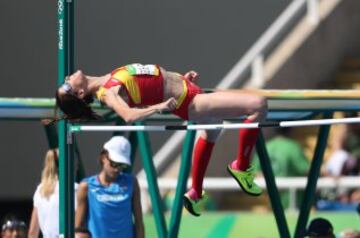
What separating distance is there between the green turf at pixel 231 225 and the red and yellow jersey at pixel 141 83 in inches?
170

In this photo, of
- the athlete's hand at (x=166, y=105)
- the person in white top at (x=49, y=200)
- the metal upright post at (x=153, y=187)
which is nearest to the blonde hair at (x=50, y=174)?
the person in white top at (x=49, y=200)

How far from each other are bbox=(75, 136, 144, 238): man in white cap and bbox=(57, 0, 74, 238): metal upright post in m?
1.02

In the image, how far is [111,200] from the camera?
42.6 feet

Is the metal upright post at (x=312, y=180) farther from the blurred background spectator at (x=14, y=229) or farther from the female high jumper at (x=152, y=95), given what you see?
the blurred background spectator at (x=14, y=229)

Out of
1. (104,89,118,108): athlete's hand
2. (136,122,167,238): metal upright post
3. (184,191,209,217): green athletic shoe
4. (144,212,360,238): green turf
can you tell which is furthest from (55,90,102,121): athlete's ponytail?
(144,212,360,238): green turf

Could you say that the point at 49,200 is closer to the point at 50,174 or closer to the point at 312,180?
the point at 50,174

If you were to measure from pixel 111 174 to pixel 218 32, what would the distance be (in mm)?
6839

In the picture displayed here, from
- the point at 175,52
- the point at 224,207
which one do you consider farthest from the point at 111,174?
the point at 175,52

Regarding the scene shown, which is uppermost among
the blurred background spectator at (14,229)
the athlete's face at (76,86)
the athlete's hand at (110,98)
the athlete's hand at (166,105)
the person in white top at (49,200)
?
the athlete's face at (76,86)

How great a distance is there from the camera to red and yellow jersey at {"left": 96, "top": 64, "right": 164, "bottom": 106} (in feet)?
37.1

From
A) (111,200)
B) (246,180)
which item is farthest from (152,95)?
(111,200)

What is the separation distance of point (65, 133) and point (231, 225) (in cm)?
418

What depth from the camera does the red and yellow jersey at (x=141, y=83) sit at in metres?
11.3

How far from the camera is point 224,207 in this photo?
1723cm
